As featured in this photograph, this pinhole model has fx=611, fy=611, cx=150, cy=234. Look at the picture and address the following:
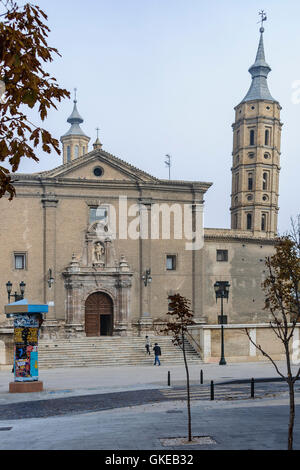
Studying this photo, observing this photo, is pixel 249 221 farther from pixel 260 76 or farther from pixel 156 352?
pixel 156 352

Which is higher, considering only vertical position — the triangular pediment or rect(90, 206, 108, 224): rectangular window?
the triangular pediment

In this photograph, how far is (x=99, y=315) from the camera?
144 ft

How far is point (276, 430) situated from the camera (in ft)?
45.1

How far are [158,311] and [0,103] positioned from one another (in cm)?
3809

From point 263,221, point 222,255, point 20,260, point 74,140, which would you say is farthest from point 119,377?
point 74,140

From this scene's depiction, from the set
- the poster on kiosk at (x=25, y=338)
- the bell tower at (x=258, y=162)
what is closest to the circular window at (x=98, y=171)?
the poster on kiosk at (x=25, y=338)

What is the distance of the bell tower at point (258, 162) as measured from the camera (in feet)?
208

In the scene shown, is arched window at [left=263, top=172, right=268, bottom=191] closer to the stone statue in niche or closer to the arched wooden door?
the stone statue in niche

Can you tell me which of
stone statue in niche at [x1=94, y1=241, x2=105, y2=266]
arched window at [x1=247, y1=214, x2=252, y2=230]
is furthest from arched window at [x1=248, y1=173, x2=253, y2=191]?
stone statue in niche at [x1=94, y1=241, x2=105, y2=266]

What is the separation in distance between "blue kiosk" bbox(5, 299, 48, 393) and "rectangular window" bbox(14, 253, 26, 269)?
56.9 feet

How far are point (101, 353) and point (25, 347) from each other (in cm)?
1384

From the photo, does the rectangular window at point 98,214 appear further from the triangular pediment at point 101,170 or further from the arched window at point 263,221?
the arched window at point 263,221

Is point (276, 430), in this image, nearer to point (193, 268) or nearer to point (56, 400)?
point (56, 400)

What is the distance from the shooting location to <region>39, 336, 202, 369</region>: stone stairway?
3638cm
